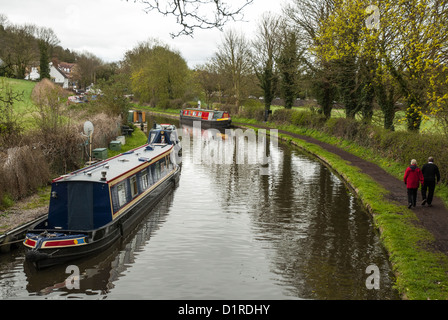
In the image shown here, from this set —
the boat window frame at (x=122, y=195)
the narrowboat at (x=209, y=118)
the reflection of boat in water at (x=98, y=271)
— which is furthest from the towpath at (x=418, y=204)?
the narrowboat at (x=209, y=118)

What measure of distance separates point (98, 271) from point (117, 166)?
4.18 metres

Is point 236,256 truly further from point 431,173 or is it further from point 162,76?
point 162,76

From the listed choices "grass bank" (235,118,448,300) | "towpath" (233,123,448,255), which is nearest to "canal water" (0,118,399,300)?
"grass bank" (235,118,448,300)

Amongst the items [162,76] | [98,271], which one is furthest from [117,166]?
[162,76]

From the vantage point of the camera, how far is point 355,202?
13.4 meters

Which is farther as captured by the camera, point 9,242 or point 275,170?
point 275,170

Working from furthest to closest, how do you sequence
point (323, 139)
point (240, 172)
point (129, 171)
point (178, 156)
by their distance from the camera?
point (323, 139)
point (178, 156)
point (240, 172)
point (129, 171)

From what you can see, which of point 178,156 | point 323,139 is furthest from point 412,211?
point 323,139

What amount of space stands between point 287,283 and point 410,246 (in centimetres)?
305

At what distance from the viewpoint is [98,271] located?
8.42m

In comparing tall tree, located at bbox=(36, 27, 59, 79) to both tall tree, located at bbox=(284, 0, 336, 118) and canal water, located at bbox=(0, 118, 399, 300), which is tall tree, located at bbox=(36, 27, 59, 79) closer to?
tall tree, located at bbox=(284, 0, 336, 118)

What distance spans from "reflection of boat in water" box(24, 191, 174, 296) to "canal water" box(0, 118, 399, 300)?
2 cm

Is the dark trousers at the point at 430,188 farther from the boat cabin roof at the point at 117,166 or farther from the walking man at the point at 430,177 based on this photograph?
the boat cabin roof at the point at 117,166

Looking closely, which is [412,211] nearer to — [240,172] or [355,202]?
[355,202]
